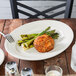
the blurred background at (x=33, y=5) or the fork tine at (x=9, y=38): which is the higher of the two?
the fork tine at (x=9, y=38)

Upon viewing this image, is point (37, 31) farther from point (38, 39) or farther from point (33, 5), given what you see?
point (33, 5)

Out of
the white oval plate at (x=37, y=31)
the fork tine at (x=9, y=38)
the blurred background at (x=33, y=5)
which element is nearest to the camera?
the white oval plate at (x=37, y=31)

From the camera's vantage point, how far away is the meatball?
960mm

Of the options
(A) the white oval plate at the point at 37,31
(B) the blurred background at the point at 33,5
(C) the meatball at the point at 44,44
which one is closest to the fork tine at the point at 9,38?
(A) the white oval plate at the point at 37,31

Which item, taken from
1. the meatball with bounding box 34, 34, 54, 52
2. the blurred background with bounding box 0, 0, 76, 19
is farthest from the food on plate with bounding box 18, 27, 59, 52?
the blurred background with bounding box 0, 0, 76, 19

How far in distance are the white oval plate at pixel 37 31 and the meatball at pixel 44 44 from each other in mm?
21

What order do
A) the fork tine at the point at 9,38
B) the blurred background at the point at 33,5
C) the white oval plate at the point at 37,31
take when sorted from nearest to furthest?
the white oval plate at the point at 37,31, the fork tine at the point at 9,38, the blurred background at the point at 33,5

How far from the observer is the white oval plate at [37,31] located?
94 cm

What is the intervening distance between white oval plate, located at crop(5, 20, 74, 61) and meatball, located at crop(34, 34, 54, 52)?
0.8 inches

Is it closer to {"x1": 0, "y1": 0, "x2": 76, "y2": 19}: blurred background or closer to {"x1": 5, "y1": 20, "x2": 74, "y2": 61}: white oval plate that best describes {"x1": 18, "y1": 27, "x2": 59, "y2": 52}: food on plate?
{"x1": 5, "y1": 20, "x2": 74, "y2": 61}: white oval plate

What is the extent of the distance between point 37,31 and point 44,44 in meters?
0.20

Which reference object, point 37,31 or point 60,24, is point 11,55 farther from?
point 60,24

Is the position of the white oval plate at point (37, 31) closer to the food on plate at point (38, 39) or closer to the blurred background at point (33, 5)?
the food on plate at point (38, 39)

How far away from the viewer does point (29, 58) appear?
0.92 m
